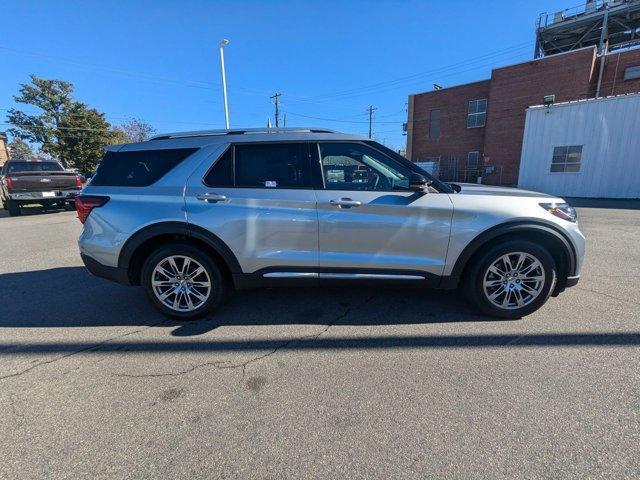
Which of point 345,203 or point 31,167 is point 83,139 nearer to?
point 31,167

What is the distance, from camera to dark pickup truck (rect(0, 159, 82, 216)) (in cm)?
1141

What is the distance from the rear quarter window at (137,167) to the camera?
3.44 metres

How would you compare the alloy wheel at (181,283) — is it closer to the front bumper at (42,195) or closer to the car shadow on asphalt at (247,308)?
the car shadow on asphalt at (247,308)

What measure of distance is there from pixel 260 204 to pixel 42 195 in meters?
12.6

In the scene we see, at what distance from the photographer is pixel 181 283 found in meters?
3.48

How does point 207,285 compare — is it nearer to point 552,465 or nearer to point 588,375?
point 552,465

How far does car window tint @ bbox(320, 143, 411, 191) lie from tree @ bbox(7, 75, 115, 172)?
45.2m

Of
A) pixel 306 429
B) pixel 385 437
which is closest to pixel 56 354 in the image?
pixel 306 429

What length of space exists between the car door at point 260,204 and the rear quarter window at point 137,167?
34 centimetres

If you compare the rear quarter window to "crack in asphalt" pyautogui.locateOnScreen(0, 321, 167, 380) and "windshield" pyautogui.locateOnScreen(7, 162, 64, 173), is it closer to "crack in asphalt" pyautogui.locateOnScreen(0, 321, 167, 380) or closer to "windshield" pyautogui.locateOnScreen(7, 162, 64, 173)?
"crack in asphalt" pyautogui.locateOnScreen(0, 321, 167, 380)

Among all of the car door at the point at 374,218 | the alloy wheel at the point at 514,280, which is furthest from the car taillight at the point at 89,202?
the alloy wheel at the point at 514,280

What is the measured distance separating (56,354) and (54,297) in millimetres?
1702

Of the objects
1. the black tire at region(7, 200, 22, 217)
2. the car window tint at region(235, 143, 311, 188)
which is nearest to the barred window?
the car window tint at region(235, 143, 311, 188)

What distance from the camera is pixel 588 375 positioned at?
250 cm
